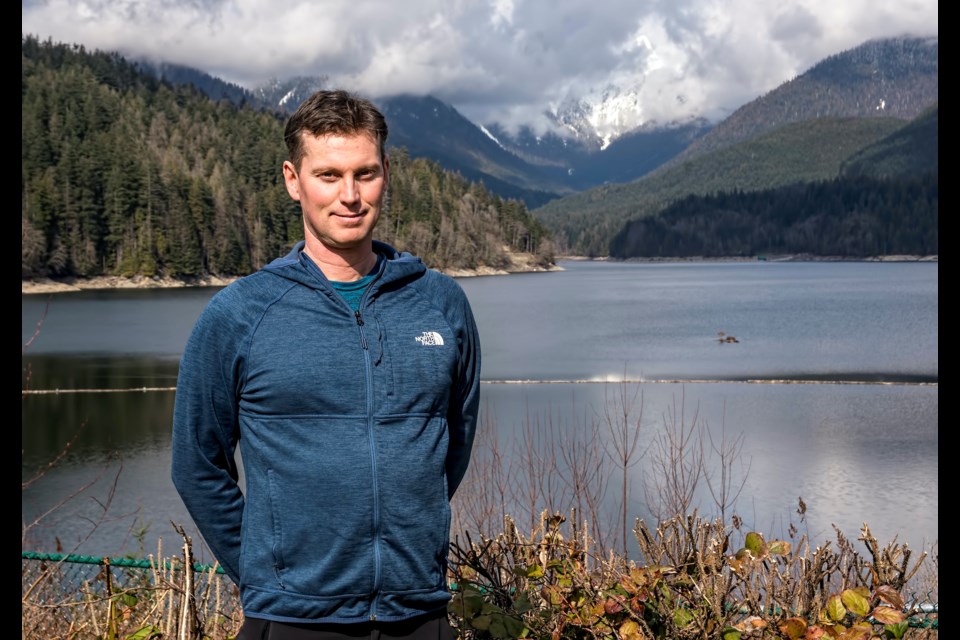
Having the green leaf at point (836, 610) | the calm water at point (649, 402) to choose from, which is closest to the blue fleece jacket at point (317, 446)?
the green leaf at point (836, 610)

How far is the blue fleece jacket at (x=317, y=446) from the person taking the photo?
243 cm

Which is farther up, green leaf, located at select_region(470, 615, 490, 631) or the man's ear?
the man's ear

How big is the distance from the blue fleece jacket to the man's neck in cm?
4

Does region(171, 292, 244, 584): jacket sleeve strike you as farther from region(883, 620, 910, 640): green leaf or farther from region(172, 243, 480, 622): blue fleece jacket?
region(883, 620, 910, 640): green leaf

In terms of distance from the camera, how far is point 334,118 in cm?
252

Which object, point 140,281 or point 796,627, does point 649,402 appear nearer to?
point 796,627

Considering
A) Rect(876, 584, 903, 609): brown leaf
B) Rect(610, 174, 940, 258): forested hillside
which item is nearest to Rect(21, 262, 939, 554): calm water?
Rect(876, 584, 903, 609): brown leaf

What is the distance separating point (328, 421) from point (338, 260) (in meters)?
0.43

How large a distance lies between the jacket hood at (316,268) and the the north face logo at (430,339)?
166 millimetres

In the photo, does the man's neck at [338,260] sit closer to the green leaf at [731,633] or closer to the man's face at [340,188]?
the man's face at [340,188]

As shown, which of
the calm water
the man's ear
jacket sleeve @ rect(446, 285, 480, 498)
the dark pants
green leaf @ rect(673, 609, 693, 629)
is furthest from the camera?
the calm water

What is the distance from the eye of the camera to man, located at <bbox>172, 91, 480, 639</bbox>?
7.98 ft

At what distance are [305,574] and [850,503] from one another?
434 inches

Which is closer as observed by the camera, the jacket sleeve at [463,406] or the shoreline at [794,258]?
the jacket sleeve at [463,406]
